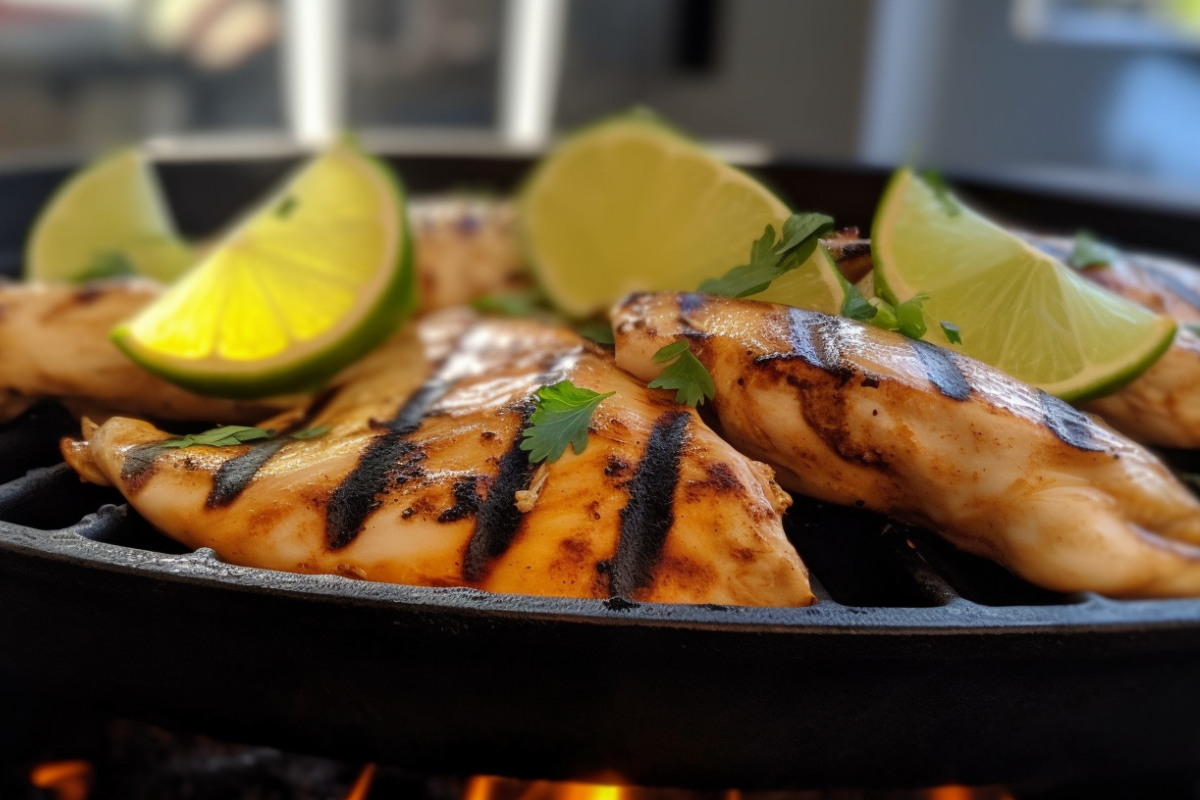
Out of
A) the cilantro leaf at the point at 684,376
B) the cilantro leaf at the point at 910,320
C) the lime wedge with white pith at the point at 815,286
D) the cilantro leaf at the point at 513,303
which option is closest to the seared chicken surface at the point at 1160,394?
the lime wedge with white pith at the point at 815,286

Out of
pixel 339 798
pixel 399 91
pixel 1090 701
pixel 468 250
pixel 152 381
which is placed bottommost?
pixel 339 798

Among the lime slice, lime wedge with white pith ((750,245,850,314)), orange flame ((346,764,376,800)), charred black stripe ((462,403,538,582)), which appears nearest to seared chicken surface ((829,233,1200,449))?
lime wedge with white pith ((750,245,850,314))

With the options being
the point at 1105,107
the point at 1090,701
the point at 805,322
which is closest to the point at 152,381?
the point at 805,322

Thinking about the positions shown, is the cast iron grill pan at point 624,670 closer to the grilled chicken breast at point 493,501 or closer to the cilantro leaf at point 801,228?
the grilled chicken breast at point 493,501

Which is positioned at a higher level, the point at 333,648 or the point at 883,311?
the point at 883,311

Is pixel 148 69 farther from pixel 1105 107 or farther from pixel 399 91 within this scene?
pixel 1105 107
